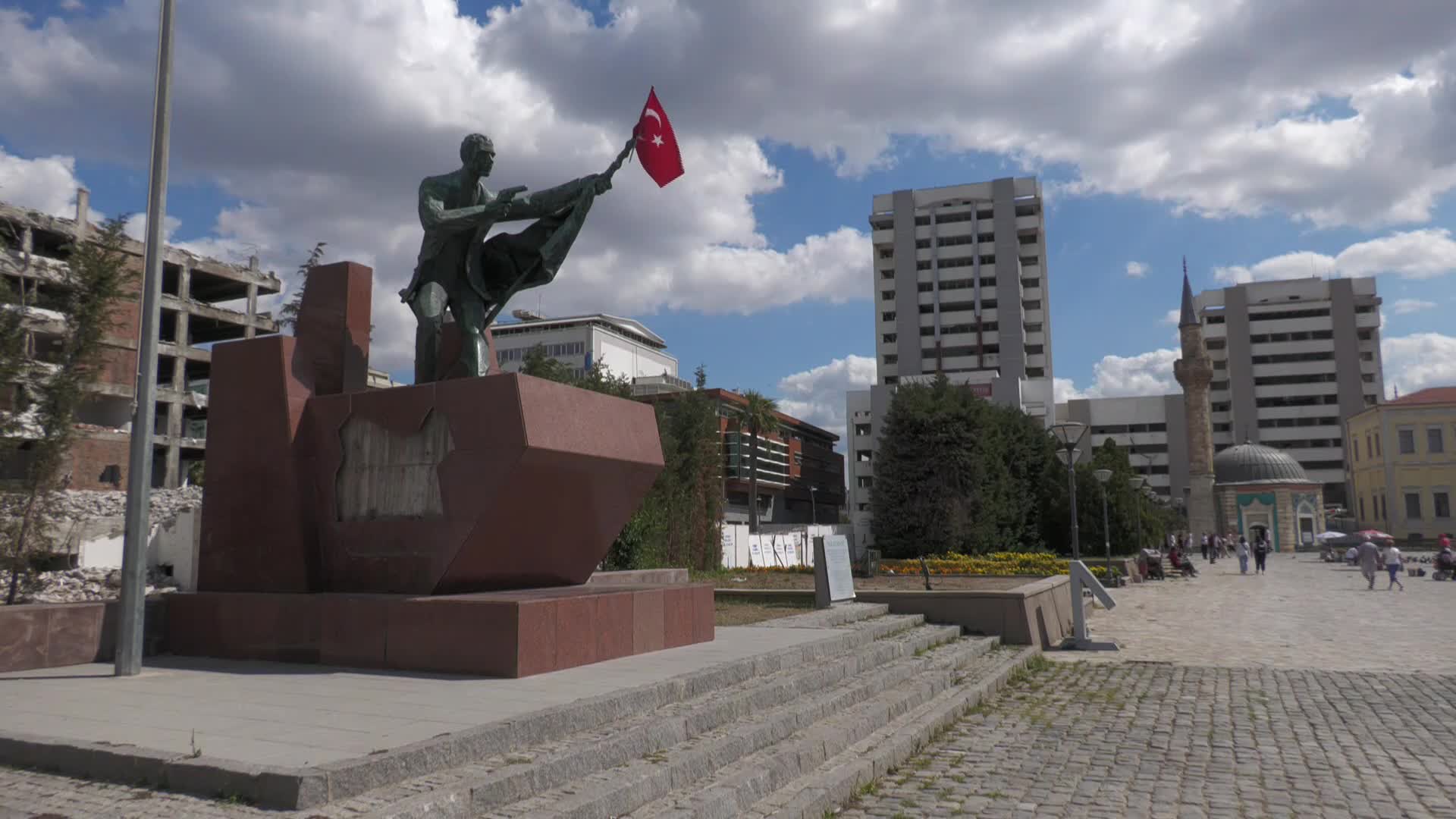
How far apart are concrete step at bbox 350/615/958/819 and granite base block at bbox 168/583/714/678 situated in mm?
1124

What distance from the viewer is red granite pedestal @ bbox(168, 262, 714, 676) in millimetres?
7301

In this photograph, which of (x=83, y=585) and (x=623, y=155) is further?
(x=83, y=585)

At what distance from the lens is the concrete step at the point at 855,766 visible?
16.8ft

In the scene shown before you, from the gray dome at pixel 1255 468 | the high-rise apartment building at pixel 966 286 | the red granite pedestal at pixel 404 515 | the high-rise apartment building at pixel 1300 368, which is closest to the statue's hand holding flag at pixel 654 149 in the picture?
the red granite pedestal at pixel 404 515

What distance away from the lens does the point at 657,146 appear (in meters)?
9.13

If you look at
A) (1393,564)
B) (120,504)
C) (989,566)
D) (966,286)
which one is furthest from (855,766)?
(966,286)

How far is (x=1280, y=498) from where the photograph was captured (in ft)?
222

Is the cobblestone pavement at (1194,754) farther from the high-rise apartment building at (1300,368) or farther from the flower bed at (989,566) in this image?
the high-rise apartment building at (1300,368)

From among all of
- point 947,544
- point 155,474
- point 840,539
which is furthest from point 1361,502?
point 155,474

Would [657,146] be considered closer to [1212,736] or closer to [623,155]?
[623,155]

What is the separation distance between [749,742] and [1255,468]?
75157mm

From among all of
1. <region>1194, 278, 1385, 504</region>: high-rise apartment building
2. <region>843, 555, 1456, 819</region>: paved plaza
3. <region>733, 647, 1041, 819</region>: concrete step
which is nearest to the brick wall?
<region>843, 555, 1456, 819</region>: paved plaza

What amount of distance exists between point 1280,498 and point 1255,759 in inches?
2771

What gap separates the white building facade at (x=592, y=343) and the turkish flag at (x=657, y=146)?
77.0m
